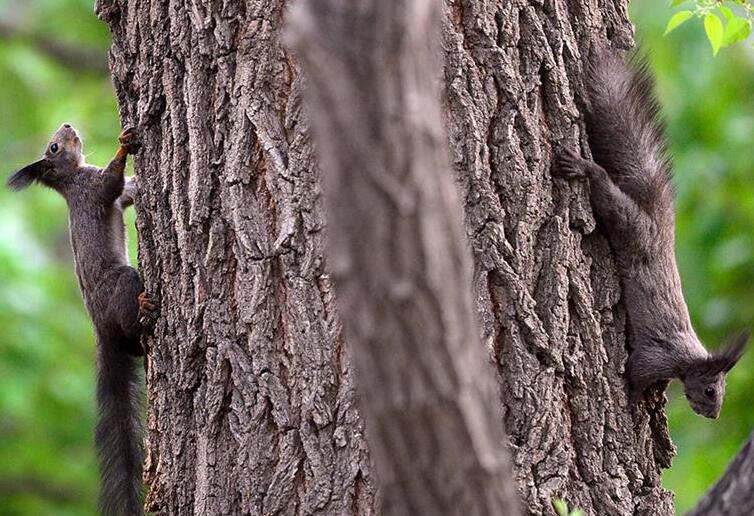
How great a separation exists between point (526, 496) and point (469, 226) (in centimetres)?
68

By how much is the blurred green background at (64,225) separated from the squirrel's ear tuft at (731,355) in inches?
47.8

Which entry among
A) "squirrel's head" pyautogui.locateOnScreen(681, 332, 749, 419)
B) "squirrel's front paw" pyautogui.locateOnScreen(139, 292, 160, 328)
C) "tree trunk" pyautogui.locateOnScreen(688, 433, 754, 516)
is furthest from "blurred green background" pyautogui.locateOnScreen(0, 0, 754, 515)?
"tree trunk" pyautogui.locateOnScreen(688, 433, 754, 516)

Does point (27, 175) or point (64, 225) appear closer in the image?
point (27, 175)

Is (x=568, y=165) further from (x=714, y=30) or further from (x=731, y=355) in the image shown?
(x=731, y=355)

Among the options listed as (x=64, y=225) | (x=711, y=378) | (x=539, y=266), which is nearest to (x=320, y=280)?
(x=539, y=266)

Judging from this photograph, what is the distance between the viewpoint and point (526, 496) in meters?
2.69

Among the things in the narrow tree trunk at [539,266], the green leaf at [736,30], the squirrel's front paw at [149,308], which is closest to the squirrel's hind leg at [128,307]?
the squirrel's front paw at [149,308]

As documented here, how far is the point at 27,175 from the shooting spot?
4805 mm

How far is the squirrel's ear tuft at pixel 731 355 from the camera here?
409 cm

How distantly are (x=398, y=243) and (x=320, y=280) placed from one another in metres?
1.23

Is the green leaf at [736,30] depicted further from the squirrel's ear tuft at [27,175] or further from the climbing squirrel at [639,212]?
the squirrel's ear tuft at [27,175]

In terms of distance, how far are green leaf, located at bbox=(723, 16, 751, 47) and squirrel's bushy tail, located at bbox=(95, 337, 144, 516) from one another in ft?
7.46

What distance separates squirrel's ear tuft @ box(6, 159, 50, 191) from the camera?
15.6 ft

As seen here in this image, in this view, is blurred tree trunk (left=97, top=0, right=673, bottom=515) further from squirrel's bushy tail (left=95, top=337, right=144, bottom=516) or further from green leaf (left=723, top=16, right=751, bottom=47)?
squirrel's bushy tail (left=95, top=337, right=144, bottom=516)
